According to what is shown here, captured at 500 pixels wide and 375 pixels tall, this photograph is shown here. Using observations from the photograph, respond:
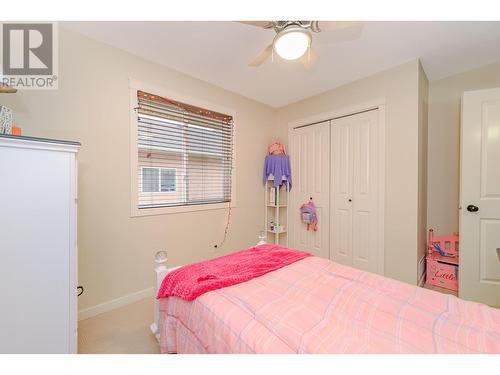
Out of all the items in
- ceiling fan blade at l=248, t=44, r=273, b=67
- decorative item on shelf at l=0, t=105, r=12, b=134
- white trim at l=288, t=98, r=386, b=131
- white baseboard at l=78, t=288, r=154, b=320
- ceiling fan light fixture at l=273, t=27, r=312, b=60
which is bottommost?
white baseboard at l=78, t=288, r=154, b=320

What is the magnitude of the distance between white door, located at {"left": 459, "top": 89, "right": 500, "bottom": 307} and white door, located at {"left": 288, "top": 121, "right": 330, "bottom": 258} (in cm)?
131

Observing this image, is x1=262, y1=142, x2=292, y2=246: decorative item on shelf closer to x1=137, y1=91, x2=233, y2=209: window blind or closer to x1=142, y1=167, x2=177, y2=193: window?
x1=137, y1=91, x2=233, y2=209: window blind

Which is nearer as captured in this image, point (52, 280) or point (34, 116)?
point (52, 280)

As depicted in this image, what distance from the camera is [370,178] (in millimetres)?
2520

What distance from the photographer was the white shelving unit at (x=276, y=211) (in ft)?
10.8

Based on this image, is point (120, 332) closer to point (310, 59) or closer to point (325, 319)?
point (325, 319)

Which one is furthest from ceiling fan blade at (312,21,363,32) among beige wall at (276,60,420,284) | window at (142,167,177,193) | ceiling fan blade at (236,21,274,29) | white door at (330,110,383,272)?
window at (142,167,177,193)

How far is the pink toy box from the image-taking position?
236cm

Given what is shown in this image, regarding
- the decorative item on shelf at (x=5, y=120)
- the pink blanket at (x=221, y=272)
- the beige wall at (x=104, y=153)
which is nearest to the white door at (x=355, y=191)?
the pink blanket at (x=221, y=272)

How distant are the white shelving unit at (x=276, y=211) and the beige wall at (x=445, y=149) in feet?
5.90

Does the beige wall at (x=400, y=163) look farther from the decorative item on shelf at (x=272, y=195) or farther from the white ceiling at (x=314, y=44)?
the decorative item on shelf at (x=272, y=195)
